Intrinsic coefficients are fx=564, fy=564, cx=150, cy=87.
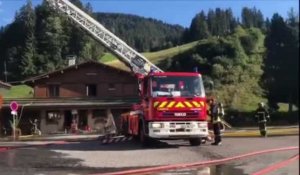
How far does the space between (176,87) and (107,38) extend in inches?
532

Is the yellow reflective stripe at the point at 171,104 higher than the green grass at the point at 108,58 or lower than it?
lower

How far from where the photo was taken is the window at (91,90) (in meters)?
44.4

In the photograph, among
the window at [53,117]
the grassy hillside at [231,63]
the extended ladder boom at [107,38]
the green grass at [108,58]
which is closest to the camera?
the extended ladder boom at [107,38]

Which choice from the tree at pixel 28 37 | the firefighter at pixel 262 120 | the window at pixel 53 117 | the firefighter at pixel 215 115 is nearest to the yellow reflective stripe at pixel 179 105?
the firefighter at pixel 215 115

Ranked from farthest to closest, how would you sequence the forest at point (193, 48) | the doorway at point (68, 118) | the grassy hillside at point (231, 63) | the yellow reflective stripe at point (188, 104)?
the doorway at point (68, 118)
the grassy hillside at point (231, 63)
the yellow reflective stripe at point (188, 104)
the forest at point (193, 48)

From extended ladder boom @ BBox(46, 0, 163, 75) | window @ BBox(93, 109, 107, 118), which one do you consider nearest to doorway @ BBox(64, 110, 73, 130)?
window @ BBox(93, 109, 107, 118)

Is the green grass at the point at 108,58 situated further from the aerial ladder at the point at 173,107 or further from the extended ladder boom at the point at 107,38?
the aerial ladder at the point at 173,107

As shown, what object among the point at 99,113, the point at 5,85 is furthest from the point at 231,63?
the point at 5,85

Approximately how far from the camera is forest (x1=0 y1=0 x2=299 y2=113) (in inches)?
634

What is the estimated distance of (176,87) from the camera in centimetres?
1795

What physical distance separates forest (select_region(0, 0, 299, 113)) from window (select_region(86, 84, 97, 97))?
5447 millimetres

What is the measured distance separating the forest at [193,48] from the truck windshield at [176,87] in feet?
3.90

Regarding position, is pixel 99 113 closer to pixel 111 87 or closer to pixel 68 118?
pixel 68 118

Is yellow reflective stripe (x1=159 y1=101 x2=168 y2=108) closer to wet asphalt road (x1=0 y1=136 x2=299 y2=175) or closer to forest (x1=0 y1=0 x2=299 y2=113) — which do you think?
wet asphalt road (x1=0 y1=136 x2=299 y2=175)
